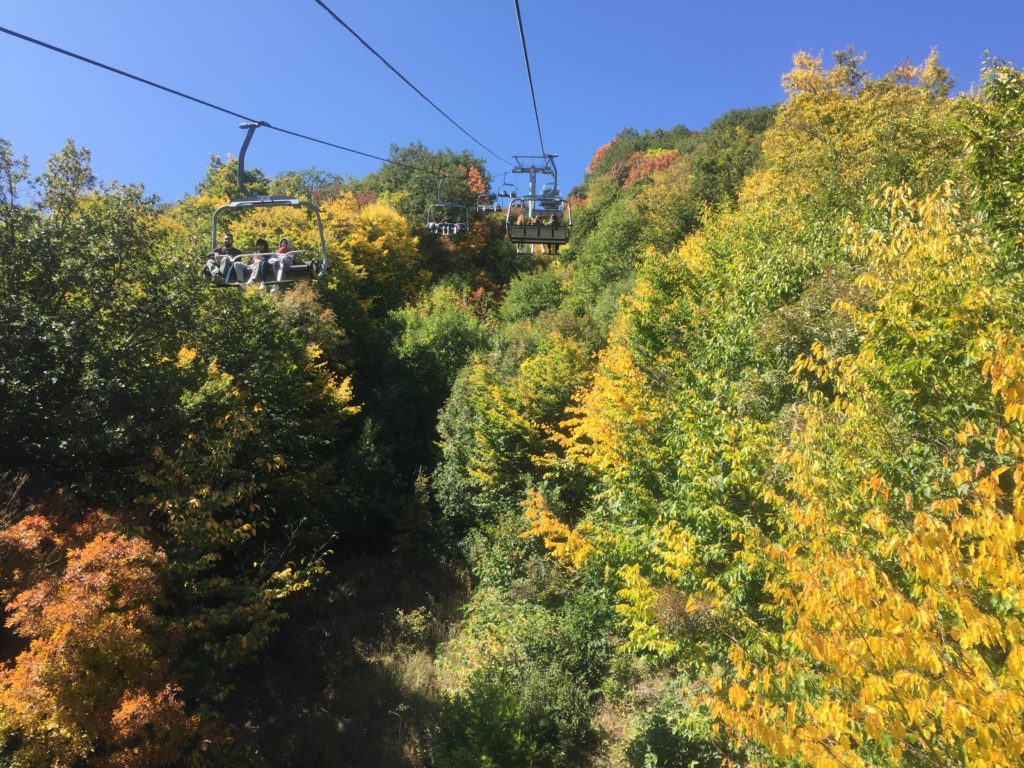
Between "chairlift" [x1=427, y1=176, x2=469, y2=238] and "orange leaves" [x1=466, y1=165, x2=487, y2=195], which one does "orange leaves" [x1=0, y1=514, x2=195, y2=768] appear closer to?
"chairlift" [x1=427, y1=176, x2=469, y2=238]

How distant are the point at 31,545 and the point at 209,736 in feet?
11.6

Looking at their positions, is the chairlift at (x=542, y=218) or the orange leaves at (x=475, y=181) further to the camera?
the orange leaves at (x=475, y=181)

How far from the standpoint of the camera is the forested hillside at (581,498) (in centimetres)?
409

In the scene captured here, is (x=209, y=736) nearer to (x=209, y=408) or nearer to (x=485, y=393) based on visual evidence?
(x=209, y=408)

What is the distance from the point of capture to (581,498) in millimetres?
14844

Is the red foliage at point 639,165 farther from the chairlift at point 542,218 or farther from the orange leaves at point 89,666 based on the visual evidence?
the orange leaves at point 89,666

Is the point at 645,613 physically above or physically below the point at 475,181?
below

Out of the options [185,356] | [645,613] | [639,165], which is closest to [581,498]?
[645,613]

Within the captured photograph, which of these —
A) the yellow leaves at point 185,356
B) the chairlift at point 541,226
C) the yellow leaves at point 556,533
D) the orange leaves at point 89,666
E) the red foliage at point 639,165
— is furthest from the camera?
the red foliage at point 639,165

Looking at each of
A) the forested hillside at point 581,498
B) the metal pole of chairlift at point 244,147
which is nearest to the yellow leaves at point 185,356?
the forested hillside at point 581,498

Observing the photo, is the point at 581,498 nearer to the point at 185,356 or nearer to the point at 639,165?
the point at 185,356

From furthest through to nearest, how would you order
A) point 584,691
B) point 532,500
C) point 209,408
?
point 532,500, point 209,408, point 584,691

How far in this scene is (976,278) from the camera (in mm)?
5039

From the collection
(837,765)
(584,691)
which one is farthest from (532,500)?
(837,765)
